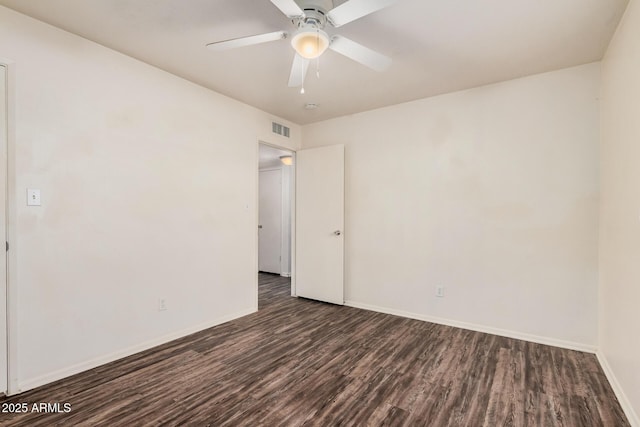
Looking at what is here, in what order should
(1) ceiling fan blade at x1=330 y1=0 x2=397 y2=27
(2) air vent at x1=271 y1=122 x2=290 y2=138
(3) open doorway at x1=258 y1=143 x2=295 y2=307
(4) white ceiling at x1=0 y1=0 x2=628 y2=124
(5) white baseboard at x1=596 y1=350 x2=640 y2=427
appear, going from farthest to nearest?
(3) open doorway at x1=258 y1=143 x2=295 y2=307, (2) air vent at x1=271 y1=122 x2=290 y2=138, (4) white ceiling at x1=0 y1=0 x2=628 y2=124, (5) white baseboard at x1=596 y1=350 x2=640 y2=427, (1) ceiling fan blade at x1=330 y1=0 x2=397 y2=27

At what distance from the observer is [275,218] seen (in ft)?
21.4

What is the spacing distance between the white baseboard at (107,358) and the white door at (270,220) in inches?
116

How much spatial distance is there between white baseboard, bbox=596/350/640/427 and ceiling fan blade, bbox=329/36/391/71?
8.51ft

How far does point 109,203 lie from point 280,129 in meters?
2.37

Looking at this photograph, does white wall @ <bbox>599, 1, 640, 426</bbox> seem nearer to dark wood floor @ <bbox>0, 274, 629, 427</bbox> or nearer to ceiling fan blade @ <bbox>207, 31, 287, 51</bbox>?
dark wood floor @ <bbox>0, 274, 629, 427</bbox>

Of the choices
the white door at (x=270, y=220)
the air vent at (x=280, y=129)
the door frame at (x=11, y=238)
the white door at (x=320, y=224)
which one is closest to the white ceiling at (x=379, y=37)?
the door frame at (x=11, y=238)

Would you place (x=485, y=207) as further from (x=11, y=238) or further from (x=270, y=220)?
(x=270, y=220)

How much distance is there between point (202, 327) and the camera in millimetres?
3271

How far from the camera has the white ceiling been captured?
2012 millimetres

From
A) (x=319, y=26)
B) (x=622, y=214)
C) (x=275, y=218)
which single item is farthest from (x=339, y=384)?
(x=275, y=218)

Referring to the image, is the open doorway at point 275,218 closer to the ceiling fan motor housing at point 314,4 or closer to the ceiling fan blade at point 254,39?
the ceiling fan blade at point 254,39

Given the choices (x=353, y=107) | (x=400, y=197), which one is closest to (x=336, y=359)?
(x=400, y=197)

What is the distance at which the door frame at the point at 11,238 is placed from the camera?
2.07 metres

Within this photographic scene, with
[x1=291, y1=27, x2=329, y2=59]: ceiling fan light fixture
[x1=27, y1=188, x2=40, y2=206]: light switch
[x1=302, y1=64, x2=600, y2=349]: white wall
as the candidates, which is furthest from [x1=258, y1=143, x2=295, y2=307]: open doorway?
[x1=291, y1=27, x2=329, y2=59]: ceiling fan light fixture
